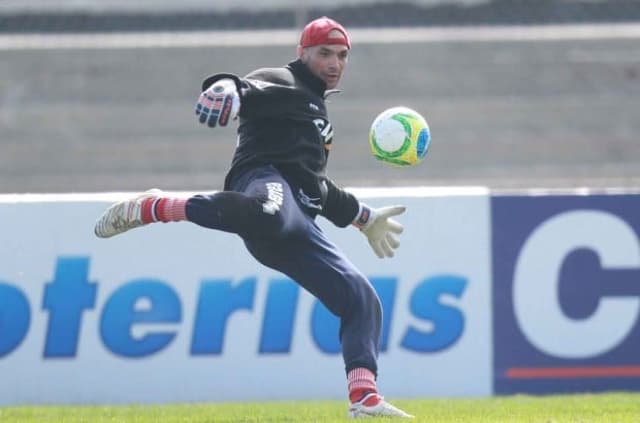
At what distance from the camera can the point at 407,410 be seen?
7.43 meters

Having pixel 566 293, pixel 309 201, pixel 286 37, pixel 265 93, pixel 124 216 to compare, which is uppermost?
pixel 286 37

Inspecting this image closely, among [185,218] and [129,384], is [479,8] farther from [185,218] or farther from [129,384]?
[185,218]

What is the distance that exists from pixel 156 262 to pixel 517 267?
254 cm

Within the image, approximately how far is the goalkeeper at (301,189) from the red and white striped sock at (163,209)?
0.01 meters

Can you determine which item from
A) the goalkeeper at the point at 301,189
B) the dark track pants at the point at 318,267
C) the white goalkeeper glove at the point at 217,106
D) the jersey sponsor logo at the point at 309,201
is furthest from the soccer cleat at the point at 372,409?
the white goalkeeper glove at the point at 217,106

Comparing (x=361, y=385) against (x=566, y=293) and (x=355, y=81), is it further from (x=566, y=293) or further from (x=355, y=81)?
A: (x=355, y=81)

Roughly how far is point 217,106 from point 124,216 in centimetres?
67

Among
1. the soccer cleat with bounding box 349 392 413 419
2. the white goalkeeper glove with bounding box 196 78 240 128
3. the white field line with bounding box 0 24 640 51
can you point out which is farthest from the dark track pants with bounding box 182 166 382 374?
the white field line with bounding box 0 24 640 51


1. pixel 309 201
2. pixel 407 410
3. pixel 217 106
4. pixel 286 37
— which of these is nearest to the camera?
pixel 217 106

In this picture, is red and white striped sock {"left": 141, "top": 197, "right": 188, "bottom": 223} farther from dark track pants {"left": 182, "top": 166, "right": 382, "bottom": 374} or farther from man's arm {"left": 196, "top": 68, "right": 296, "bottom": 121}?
man's arm {"left": 196, "top": 68, "right": 296, "bottom": 121}

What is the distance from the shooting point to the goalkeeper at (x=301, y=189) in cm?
608

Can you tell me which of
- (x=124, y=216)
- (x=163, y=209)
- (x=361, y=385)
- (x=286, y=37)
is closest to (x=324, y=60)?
(x=163, y=209)

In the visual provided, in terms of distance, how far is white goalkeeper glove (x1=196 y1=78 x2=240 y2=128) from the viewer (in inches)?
229

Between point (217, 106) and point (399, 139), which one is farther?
point (399, 139)
